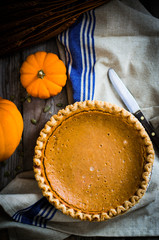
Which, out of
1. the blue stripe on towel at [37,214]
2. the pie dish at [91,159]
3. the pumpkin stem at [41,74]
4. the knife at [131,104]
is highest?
the pumpkin stem at [41,74]

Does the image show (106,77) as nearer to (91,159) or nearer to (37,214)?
(91,159)

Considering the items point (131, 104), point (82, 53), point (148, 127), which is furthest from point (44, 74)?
point (148, 127)

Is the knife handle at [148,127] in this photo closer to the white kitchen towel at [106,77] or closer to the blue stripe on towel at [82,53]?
the white kitchen towel at [106,77]

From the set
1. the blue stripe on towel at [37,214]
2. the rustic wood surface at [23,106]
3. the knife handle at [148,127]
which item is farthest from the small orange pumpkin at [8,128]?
the knife handle at [148,127]

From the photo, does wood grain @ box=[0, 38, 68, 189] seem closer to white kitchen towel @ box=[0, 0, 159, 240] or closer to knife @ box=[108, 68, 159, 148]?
white kitchen towel @ box=[0, 0, 159, 240]

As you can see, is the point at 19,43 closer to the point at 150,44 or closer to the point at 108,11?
the point at 108,11

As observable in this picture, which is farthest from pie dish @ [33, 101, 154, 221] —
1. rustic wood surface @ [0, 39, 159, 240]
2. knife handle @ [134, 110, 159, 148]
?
rustic wood surface @ [0, 39, 159, 240]
